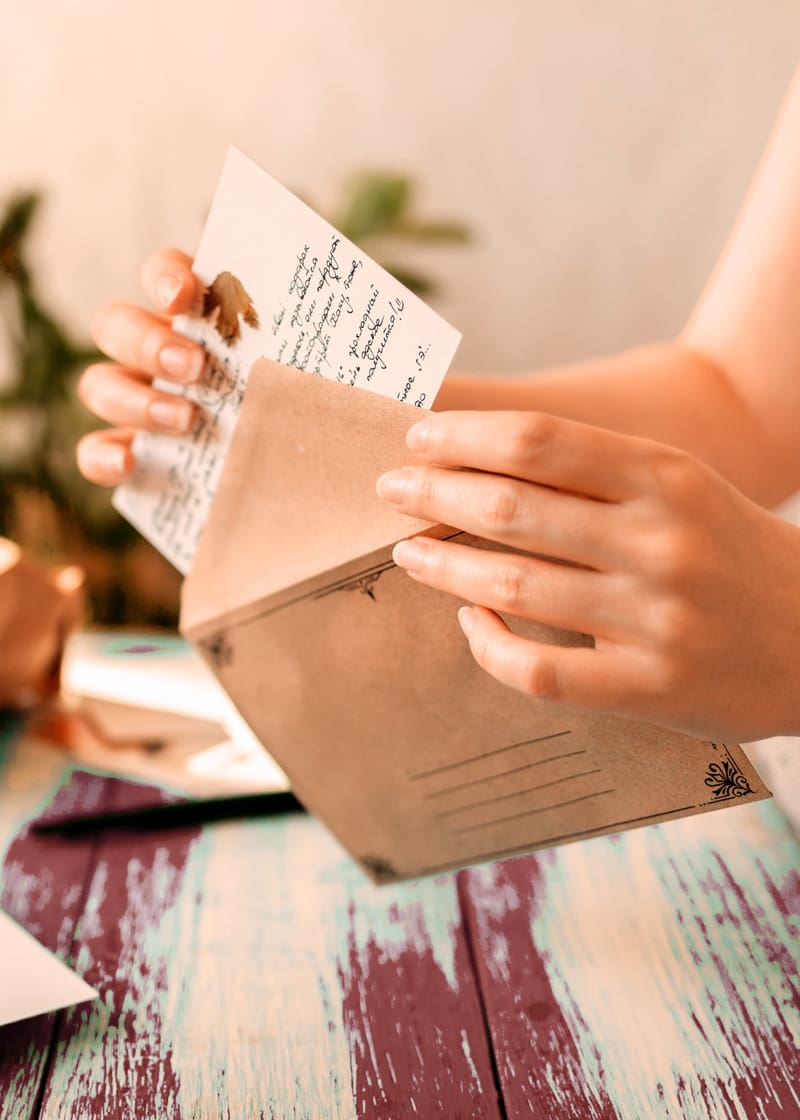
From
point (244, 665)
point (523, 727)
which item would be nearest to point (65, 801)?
point (244, 665)

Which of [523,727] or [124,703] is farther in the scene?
[124,703]

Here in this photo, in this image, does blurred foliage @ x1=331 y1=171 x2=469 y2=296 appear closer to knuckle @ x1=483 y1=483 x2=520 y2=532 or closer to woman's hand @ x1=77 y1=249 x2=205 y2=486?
woman's hand @ x1=77 y1=249 x2=205 y2=486

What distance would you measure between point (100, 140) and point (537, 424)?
1.17 m

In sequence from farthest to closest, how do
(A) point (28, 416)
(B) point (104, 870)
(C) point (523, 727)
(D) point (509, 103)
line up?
(A) point (28, 416) < (D) point (509, 103) < (B) point (104, 870) < (C) point (523, 727)

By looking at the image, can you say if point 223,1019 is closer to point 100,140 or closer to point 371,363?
point 371,363

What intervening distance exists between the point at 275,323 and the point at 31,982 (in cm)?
37

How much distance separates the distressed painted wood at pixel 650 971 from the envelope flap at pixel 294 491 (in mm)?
238

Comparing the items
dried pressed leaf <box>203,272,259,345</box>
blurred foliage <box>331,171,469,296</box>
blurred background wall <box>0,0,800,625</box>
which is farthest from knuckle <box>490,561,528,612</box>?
blurred background wall <box>0,0,800,625</box>

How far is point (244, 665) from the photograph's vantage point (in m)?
0.57

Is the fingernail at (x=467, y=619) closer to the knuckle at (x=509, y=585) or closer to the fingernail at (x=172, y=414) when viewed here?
the knuckle at (x=509, y=585)

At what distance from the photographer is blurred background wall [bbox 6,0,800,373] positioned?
1235mm

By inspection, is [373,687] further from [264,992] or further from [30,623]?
[30,623]

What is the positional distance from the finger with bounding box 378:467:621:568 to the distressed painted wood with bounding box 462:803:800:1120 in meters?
0.25

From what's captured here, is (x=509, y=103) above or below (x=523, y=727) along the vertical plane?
above
